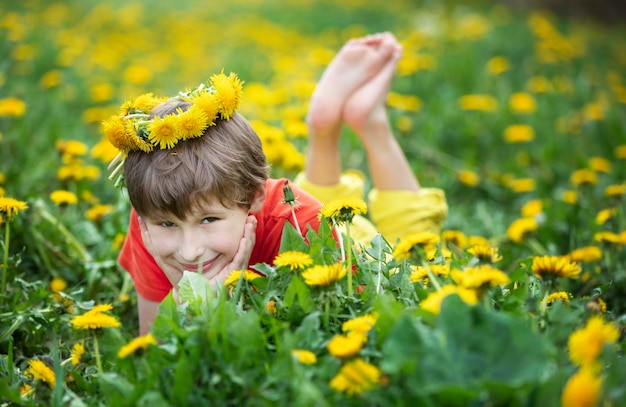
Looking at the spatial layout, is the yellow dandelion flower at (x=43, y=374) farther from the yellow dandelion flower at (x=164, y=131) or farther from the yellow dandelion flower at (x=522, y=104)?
the yellow dandelion flower at (x=522, y=104)

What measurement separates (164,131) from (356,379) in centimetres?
81

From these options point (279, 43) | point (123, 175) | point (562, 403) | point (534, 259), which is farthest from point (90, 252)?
point (279, 43)

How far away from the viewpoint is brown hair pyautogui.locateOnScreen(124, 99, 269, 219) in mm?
1648

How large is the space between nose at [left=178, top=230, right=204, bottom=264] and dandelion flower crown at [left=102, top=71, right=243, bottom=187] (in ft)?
0.71

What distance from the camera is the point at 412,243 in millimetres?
1485

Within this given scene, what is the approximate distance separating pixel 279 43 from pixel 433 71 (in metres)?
1.65

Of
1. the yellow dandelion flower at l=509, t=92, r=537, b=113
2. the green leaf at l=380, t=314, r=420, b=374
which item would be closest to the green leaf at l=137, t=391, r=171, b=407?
the green leaf at l=380, t=314, r=420, b=374

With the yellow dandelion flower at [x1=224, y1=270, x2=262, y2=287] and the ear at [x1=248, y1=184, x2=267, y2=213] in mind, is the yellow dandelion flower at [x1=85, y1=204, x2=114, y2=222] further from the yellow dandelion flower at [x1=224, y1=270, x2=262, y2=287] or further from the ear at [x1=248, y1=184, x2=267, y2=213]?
the yellow dandelion flower at [x1=224, y1=270, x2=262, y2=287]

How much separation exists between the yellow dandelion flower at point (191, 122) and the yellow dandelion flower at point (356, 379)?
0.78 meters

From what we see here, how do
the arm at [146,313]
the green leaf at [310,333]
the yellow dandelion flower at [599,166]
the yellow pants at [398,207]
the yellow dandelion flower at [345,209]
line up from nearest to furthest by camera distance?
the green leaf at [310,333], the yellow dandelion flower at [345,209], the arm at [146,313], the yellow pants at [398,207], the yellow dandelion flower at [599,166]

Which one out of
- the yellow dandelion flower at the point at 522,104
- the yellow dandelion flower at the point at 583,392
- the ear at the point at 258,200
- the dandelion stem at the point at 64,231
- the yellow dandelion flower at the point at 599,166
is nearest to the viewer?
the yellow dandelion flower at the point at 583,392

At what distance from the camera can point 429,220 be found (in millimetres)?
2549

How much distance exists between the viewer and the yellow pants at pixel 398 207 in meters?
2.53

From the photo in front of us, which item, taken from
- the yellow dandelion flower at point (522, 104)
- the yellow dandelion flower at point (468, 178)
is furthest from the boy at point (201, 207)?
the yellow dandelion flower at point (522, 104)
